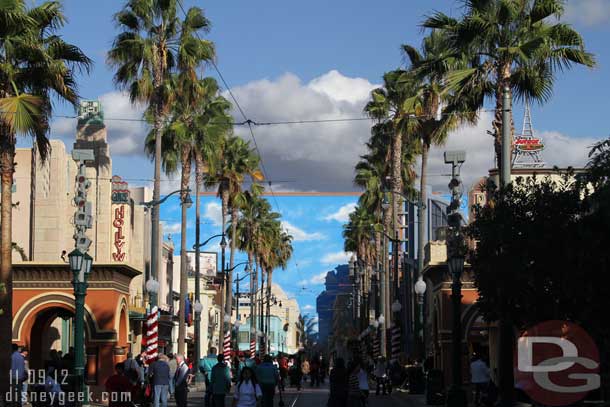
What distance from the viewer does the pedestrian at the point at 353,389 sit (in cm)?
2452

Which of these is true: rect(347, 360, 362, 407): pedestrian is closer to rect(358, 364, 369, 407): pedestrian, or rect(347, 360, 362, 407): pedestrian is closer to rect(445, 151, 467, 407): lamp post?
rect(358, 364, 369, 407): pedestrian

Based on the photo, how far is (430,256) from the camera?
5419 centimetres

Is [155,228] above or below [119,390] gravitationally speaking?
above

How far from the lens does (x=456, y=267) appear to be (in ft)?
98.7

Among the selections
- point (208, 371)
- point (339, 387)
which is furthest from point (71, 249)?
point (339, 387)

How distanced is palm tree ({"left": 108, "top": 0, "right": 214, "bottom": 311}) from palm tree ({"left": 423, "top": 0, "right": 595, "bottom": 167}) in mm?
16416

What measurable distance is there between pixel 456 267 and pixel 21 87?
478 inches

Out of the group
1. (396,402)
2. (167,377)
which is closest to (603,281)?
(167,377)

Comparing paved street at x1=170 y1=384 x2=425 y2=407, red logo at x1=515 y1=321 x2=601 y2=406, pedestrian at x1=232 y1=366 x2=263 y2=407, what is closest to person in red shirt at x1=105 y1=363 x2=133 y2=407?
pedestrian at x1=232 y1=366 x2=263 y2=407

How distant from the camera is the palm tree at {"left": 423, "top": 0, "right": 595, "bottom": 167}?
28.7 meters

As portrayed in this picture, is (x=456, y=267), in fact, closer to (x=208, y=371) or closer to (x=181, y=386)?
(x=208, y=371)

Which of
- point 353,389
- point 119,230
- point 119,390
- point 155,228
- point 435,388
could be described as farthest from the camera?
point 119,230

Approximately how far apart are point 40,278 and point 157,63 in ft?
30.5

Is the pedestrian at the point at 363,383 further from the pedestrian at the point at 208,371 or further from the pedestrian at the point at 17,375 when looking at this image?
the pedestrian at the point at 17,375
